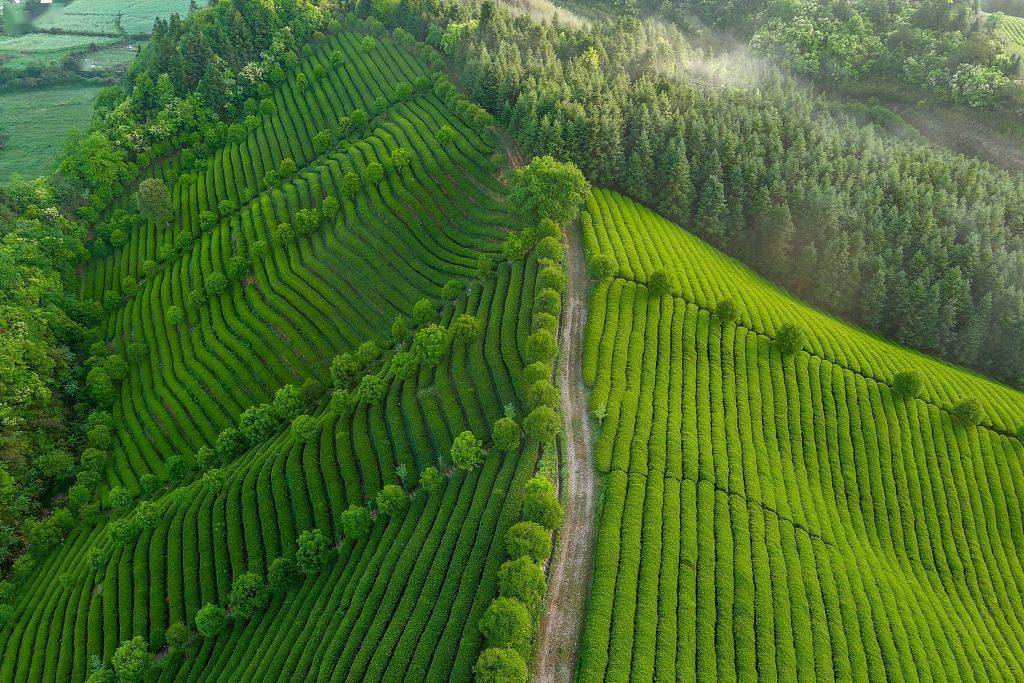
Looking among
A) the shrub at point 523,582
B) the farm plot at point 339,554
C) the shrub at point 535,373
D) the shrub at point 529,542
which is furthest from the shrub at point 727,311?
the shrub at point 523,582

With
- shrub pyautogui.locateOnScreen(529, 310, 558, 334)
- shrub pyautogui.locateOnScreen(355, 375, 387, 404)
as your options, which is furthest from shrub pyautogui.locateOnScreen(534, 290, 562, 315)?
shrub pyautogui.locateOnScreen(355, 375, 387, 404)

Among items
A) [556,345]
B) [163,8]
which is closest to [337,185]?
[556,345]

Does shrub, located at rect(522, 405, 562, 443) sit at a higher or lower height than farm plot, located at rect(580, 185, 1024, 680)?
higher

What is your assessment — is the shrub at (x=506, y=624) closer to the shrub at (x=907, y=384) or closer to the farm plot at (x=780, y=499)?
the farm plot at (x=780, y=499)

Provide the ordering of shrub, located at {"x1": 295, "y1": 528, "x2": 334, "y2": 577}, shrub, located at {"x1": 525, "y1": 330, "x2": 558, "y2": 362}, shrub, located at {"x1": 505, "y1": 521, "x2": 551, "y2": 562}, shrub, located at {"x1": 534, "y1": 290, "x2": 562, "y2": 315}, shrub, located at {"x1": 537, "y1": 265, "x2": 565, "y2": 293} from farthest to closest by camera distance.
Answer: shrub, located at {"x1": 537, "y1": 265, "x2": 565, "y2": 293} < shrub, located at {"x1": 534, "y1": 290, "x2": 562, "y2": 315} < shrub, located at {"x1": 525, "y1": 330, "x2": 558, "y2": 362} < shrub, located at {"x1": 295, "y1": 528, "x2": 334, "y2": 577} < shrub, located at {"x1": 505, "y1": 521, "x2": 551, "y2": 562}

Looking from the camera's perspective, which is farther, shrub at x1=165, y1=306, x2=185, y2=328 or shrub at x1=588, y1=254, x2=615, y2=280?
shrub at x1=165, y1=306, x2=185, y2=328

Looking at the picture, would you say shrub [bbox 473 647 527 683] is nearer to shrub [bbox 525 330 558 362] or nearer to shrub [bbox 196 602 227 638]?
shrub [bbox 525 330 558 362]

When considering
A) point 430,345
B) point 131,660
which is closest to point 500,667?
point 430,345
